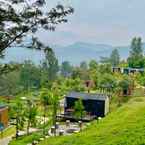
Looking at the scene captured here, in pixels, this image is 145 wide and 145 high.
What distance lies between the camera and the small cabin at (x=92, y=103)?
1583 inches

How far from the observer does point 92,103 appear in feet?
134

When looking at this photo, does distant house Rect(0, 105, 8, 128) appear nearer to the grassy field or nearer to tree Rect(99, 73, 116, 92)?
the grassy field

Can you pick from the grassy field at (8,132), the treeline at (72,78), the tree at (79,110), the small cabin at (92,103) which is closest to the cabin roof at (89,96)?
the small cabin at (92,103)

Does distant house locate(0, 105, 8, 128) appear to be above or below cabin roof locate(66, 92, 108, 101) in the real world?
below

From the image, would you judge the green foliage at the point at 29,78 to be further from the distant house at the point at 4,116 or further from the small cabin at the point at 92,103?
the distant house at the point at 4,116

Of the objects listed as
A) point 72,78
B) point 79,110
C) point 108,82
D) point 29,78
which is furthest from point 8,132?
point 29,78

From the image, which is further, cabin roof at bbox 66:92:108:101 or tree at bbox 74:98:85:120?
cabin roof at bbox 66:92:108:101

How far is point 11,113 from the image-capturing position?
40.1 m

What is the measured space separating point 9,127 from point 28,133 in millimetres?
5887

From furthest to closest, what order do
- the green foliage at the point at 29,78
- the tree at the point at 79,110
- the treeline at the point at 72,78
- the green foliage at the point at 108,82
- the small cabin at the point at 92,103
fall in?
the green foliage at the point at 29,78, the treeline at the point at 72,78, the green foliage at the point at 108,82, the small cabin at the point at 92,103, the tree at the point at 79,110

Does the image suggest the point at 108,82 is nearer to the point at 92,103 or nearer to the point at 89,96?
the point at 89,96

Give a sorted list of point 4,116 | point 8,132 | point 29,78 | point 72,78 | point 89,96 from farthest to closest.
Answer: point 29,78 < point 72,78 < point 89,96 < point 4,116 < point 8,132

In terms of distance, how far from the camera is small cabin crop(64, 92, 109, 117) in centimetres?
4022

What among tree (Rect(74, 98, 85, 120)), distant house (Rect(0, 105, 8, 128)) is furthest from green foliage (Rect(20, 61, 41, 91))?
tree (Rect(74, 98, 85, 120))
